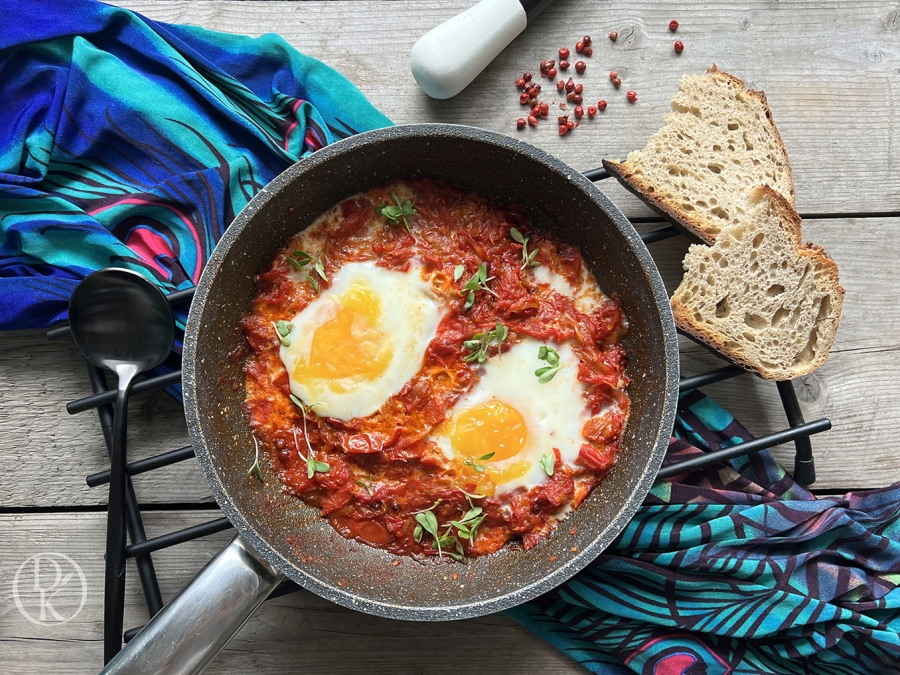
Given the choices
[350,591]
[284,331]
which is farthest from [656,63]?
[350,591]

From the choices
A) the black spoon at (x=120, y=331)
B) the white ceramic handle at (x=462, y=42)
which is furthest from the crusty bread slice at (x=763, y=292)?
the black spoon at (x=120, y=331)

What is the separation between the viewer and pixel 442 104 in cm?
290

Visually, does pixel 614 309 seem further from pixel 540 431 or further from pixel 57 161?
pixel 57 161

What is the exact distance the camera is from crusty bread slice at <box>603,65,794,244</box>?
269 centimetres

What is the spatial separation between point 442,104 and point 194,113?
3.48 feet

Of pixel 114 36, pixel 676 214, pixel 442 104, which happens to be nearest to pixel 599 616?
pixel 676 214

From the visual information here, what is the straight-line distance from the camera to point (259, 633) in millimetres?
2793

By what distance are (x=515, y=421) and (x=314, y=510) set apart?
92 centimetres

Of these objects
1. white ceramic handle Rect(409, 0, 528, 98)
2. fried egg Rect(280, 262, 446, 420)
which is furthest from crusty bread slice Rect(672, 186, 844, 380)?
white ceramic handle Rect(409, 0, 528, 98)

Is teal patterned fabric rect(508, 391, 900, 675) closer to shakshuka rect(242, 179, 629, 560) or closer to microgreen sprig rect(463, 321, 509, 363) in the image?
shakshuka rect(242, 179, 629, 560)

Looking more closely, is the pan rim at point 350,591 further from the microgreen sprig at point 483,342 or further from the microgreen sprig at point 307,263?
the microgreen sprig at point 483,342

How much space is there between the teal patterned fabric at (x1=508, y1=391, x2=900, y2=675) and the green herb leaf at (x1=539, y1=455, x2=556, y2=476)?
42 cm

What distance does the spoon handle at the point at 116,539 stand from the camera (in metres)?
2.40

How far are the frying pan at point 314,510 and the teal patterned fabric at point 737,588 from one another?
0.89 ft
